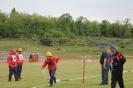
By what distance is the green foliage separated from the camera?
11119cm

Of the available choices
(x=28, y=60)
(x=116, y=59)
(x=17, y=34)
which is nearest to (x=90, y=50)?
(x=17, y=34)

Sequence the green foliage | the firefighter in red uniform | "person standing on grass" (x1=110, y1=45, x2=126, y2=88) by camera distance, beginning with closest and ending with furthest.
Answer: "person standing on grass" (x1=110, y1=45, x2=126, y2=88), the firefighter in red uniform, the green foliage

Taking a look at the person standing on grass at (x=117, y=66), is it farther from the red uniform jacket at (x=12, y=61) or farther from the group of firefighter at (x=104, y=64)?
the red uniform jacket at (x=12, y=61)

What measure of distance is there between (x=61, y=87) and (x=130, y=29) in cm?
12124

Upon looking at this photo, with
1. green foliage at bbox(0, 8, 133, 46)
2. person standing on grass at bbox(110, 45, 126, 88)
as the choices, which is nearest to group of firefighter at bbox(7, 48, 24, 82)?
person standing on grass at bbox(110, 45, 126, 88)

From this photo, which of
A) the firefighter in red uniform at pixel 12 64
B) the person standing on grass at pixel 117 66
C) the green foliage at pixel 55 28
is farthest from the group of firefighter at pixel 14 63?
the green foliage at pixel 55 28

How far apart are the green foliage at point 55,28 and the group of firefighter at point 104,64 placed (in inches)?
2924

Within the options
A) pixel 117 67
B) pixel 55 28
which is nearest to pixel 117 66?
pixel 117 67

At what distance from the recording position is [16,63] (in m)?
27.6

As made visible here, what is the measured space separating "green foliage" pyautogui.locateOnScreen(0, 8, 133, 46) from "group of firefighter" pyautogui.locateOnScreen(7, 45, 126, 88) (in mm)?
74278

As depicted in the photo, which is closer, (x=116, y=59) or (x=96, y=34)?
(x=116, y=59)

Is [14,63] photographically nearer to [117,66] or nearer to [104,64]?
[104,64]

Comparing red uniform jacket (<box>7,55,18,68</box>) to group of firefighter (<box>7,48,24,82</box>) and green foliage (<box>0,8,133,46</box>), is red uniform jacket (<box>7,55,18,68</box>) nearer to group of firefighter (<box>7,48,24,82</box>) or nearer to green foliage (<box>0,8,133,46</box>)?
group of firefighter (<box>7,48,24,82</box>)

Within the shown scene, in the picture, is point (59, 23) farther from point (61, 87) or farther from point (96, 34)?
point (61, 87)
